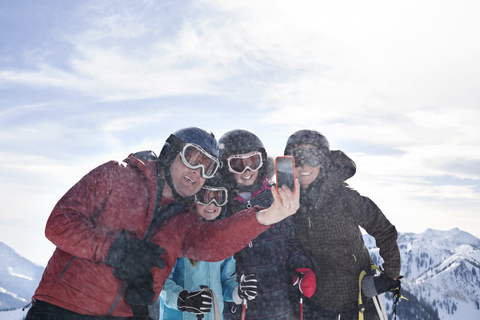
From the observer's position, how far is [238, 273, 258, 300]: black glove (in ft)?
14.8

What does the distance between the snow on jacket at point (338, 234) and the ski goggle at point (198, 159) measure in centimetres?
211

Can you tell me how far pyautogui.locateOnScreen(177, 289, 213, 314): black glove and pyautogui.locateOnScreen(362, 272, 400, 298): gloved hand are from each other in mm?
2628

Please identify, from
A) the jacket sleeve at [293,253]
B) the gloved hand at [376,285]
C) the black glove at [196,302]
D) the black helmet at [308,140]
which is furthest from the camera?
the black helmet at [308,140]

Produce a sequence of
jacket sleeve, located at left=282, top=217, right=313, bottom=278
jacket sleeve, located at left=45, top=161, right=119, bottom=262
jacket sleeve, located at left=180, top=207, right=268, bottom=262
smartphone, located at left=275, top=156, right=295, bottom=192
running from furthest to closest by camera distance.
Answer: jacket sleeve, located at left=282, top=217, right=313, bottom=278, jacket sleeve, located at left=180, top=207, right=268, bottom=262, smartphone, located at left=275, top=156, right=295, bottom=192, jacket sleeve, located at left=45, top=161, right=119, bottom=262

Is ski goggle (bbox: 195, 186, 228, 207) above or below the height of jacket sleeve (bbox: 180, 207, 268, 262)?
above

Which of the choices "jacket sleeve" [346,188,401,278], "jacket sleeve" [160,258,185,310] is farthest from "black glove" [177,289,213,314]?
"jacket sleeve" [346,188,401,278]

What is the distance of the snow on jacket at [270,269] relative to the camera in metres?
4.76

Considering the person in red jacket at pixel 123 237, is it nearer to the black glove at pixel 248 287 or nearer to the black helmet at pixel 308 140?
the black glove at pixel 248 287

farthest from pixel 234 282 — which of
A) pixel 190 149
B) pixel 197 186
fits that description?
pixel 190 149

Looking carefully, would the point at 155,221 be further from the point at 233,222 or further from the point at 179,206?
the point at 233,222

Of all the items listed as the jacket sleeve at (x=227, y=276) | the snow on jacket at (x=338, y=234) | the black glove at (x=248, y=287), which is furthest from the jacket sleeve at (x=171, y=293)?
the snow on jacket at (x=338, y=234)

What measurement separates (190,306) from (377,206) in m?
3.45

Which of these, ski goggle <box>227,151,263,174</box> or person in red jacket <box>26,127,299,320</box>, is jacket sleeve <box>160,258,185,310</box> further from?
ski goggle <box>227,151,263,174</box>

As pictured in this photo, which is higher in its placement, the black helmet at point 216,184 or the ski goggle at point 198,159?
the ski goggle at point 198,159
